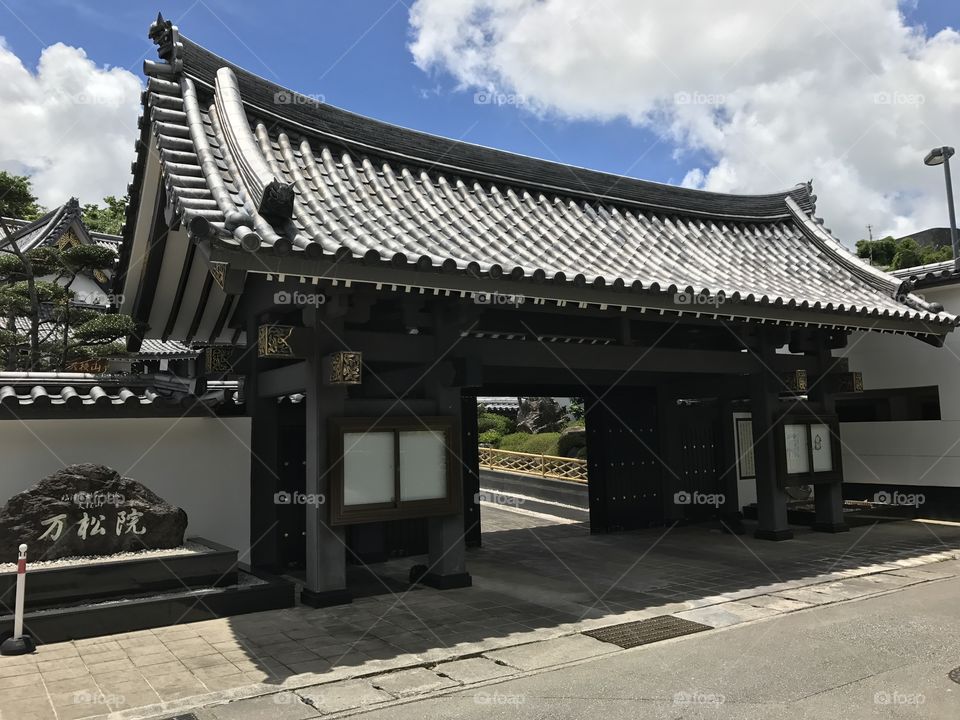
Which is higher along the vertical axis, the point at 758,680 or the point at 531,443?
the point at 531,443

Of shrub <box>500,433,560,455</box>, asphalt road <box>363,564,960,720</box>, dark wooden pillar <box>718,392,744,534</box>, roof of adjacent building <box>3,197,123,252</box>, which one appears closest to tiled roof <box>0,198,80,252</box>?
roof of adjacent building <box>3,197,123,252</box>

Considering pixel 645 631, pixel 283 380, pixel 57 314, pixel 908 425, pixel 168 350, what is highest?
pixel 168 350

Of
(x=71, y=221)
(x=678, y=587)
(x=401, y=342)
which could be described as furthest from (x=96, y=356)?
(x=71, y=221)

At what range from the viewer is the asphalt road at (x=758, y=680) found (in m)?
4.92

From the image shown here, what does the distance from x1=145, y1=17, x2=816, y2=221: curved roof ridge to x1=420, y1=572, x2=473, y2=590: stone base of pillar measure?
6.13 meters

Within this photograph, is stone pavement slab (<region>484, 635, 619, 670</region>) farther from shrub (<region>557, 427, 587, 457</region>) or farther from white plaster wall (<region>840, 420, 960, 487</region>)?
shrub (<region>557, 427, 587, 457</region>)

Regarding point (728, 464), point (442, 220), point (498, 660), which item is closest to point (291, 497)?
point (442, 220)

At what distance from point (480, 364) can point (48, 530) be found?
4.92 m

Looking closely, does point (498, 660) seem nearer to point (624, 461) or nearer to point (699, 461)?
point (624, 461)

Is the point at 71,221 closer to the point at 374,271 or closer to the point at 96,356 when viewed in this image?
the point at 96,356

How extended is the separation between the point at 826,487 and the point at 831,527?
0.71 meters

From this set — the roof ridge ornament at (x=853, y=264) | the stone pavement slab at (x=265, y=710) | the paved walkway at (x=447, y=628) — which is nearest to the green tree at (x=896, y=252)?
the roof ridge ornament at (x=853, y=264)

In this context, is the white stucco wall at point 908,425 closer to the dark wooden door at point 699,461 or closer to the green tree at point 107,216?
the dark wooden door at point 699,461

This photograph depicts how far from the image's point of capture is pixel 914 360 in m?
14.7
